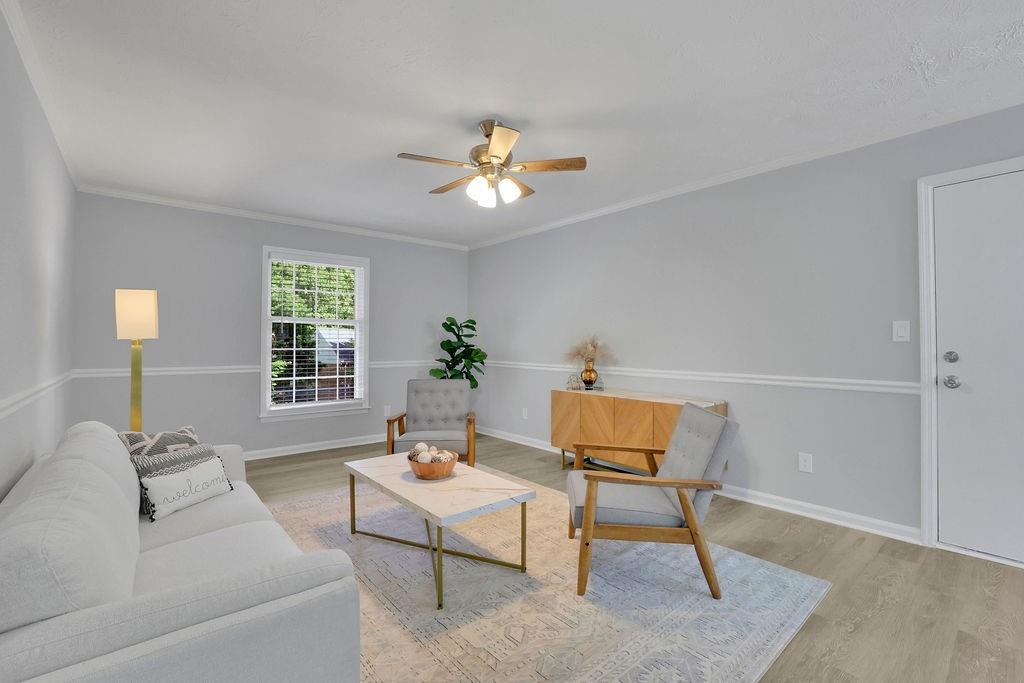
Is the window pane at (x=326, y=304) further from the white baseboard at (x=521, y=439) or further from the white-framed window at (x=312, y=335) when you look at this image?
the white baseboard at (x=521, y=439)

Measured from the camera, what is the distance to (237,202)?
14.8ft

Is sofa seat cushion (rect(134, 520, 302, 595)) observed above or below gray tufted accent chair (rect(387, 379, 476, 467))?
below

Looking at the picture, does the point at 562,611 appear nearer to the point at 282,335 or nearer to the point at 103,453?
the point at 103,453

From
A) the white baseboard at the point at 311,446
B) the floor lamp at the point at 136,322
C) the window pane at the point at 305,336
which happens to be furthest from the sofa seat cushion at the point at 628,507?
the window pane at the point at 305,336

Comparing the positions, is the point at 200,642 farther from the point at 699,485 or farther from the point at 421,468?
the point at 699,485

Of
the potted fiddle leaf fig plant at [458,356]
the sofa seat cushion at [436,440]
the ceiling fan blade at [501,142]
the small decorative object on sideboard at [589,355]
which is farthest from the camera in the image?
the potted fiddle leaf fig plant at [458,356]

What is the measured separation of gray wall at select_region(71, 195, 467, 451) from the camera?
4125mm

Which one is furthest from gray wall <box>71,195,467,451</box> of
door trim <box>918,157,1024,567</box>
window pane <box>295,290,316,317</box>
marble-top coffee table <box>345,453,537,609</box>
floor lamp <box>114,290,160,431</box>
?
door trim <box>918,157,1024,567</box>

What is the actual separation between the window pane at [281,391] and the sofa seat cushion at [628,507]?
376 cm

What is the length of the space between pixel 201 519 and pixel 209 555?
444 millimetres

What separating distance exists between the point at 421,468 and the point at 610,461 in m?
1.95

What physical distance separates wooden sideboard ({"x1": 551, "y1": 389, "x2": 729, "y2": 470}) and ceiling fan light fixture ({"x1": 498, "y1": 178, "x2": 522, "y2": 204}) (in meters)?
1.87

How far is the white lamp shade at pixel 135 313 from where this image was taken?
3162mm

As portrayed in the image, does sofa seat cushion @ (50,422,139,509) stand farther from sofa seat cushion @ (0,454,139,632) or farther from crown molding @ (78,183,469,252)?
crown molding @ (78,183,469,252)
